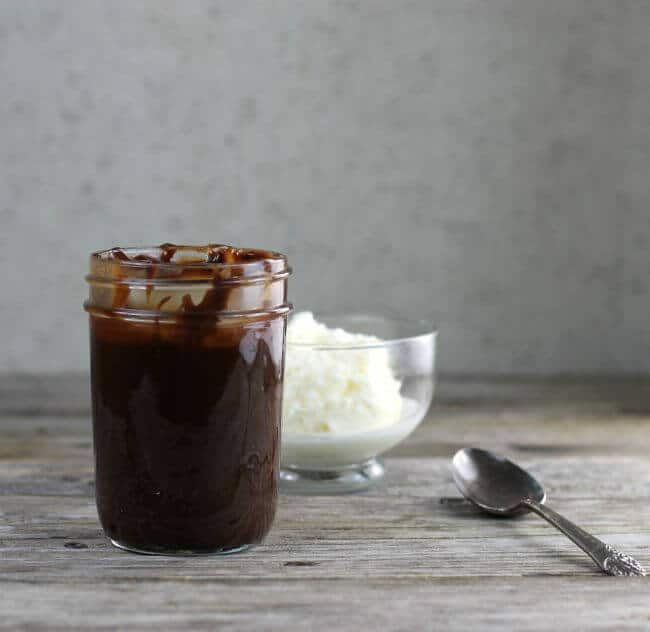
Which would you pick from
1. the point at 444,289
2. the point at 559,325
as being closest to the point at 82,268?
the point at 444,289

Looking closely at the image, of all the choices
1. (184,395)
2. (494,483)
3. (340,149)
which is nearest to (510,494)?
(494,483)

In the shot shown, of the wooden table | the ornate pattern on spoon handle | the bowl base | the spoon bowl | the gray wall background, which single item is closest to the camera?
the wooden table

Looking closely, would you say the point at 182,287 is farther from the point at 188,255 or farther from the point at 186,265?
the point at 188,255

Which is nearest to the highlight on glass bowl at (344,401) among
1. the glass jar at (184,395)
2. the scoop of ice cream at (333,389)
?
the scoop of ice cream at (333,389)

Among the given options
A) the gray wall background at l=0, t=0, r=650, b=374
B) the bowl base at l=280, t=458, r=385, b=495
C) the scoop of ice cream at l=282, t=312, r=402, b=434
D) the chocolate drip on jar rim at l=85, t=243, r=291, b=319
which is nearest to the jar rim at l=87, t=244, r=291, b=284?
the chocolate drip on jar rim at l=85, t=243, r=291, b=319

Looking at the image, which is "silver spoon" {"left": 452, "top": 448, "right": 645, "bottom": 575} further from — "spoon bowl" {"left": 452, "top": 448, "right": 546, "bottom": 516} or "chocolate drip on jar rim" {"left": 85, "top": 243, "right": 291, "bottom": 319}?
"chocolate drip on jar rim" {"left": 85, "top": 243, "right": 291, "bottom": 319}

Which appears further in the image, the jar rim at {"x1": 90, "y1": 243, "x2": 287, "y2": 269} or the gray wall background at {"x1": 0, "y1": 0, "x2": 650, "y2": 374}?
the gray wall background at {"x1": 0, "y1": 0, "x2": 650, "y2": 374}

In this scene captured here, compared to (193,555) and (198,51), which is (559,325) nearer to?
(198,51)
